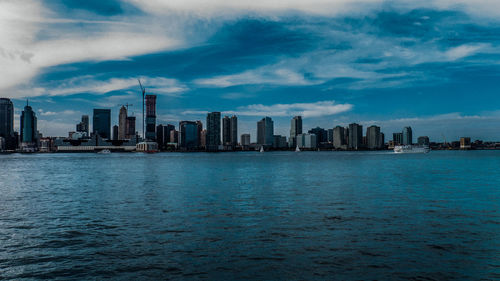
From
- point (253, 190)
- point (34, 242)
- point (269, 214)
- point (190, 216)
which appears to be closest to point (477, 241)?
point (269, 214)

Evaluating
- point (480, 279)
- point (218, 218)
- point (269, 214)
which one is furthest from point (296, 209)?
point (480, 279)

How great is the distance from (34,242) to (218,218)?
14.2 meters

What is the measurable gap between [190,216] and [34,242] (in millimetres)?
12957

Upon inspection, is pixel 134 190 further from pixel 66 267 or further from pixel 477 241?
pixel 477 241

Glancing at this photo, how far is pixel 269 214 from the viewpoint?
36.0 metres

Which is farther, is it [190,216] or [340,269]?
[190,216]

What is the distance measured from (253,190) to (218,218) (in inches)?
906

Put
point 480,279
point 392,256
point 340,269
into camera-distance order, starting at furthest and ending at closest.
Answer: point 392,256
point 340,269
point 480,279

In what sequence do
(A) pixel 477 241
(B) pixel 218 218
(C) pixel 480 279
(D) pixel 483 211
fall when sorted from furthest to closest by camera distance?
(D) pixel 483 211 < (B) pixel 218 218 < (A) pixel 477 241 < (C) pixel 480 279

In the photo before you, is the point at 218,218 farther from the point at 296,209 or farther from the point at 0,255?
the point at 0,255

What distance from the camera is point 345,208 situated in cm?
3925

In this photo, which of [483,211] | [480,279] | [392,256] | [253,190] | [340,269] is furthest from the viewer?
[253,190]

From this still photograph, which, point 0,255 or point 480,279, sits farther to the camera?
point 0,255

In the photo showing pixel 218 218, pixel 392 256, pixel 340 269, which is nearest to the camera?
pixel 340 269
